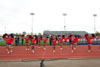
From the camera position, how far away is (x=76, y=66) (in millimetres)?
5555

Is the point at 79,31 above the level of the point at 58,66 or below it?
above

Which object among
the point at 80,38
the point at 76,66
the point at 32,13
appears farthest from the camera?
the point at 32,13

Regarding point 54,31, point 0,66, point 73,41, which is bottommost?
point 0,66

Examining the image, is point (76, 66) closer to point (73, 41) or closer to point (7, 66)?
point (7, 66)

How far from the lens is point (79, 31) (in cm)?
6172

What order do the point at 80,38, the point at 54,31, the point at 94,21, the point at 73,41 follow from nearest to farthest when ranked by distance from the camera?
the point at 73,41, the point at 80,38, the point at 94,21, the point at 54,31

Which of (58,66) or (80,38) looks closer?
(58,66)

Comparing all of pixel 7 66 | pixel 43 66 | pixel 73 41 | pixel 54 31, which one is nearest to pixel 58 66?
pixel 43 66

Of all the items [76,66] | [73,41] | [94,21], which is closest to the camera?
[76,66]

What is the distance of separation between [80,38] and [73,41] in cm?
980

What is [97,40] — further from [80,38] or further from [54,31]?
[54,31]

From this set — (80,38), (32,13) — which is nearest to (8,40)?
(80,38)

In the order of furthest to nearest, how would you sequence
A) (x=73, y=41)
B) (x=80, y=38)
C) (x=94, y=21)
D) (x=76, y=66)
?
(x=94, y=21) < (x=80, y=38) < (x=73, y=41) < (x=76, y=66)

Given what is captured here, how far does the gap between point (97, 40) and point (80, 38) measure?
360 centimetres
